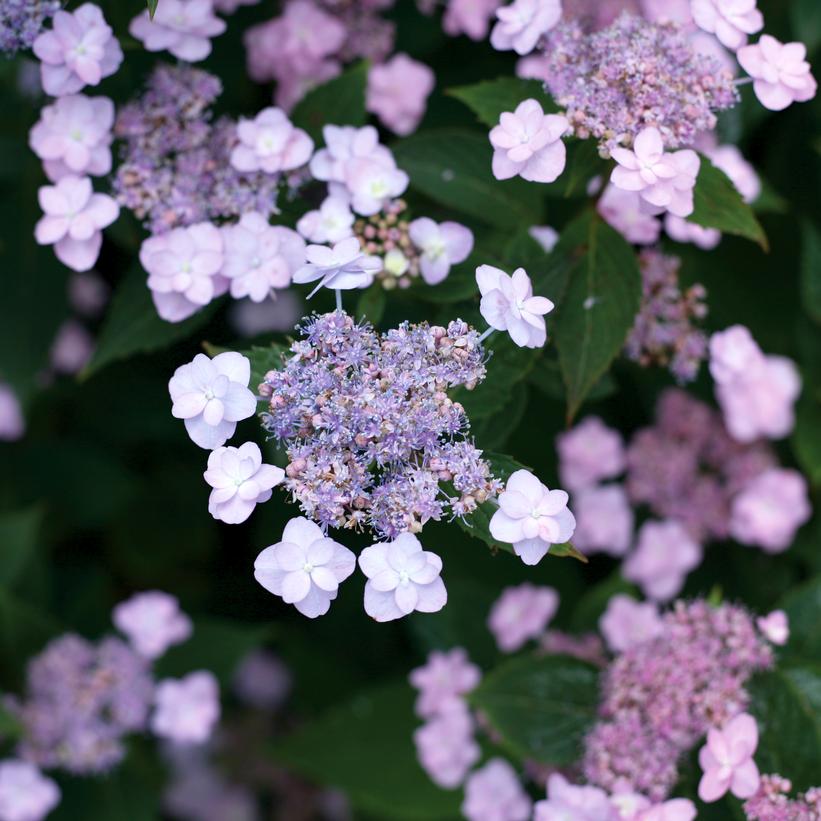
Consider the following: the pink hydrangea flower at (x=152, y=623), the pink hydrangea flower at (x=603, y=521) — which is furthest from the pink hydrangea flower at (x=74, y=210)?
the pink hydrangea flower at (x=603, y=521)

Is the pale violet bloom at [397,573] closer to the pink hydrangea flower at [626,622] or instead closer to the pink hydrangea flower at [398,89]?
the pink hydrangea flower at [626,622]

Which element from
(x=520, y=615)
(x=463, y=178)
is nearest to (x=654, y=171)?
(x=463, y=178)

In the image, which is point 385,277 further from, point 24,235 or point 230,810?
point 230,810

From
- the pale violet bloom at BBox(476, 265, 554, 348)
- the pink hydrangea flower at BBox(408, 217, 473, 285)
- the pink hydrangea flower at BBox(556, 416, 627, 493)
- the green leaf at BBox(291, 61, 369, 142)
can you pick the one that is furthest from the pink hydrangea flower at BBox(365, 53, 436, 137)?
the pale violet bloom at BBox(476, 265, 554, 348)

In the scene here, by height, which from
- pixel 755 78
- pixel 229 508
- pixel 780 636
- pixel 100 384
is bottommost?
pixel 100 384

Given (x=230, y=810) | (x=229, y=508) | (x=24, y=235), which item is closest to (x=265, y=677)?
(x=230, y=810)
